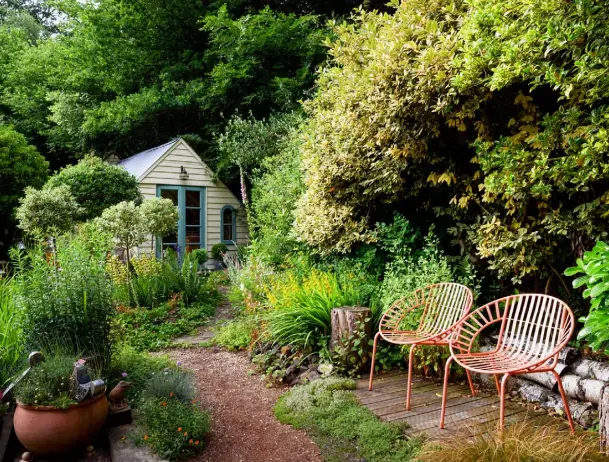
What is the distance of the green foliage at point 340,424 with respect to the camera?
9.52ft

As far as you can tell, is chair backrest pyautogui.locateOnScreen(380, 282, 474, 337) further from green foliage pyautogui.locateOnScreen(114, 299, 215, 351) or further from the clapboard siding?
the clapboard siding

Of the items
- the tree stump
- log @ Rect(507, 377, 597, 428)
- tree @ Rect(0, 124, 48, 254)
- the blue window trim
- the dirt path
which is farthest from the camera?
the blue window trim

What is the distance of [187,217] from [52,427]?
9.12m

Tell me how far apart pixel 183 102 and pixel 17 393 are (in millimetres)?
11037

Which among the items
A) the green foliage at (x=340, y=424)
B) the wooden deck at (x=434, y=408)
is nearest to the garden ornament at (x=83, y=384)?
the green foliage at (x=340, y=424)

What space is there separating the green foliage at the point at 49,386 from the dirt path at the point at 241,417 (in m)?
0.97

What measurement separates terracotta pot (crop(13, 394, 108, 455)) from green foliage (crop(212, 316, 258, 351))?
2765 millimetres

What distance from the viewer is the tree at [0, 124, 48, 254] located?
33.7ft

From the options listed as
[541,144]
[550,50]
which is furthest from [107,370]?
[550,50]

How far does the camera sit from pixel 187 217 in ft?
38.3

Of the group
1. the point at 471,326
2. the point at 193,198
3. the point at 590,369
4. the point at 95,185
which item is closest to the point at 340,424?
the point at 471,326

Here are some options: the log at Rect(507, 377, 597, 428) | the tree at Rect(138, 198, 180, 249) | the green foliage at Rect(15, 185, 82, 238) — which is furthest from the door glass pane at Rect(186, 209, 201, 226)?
the log at Rect(507, 377, 597, 428)

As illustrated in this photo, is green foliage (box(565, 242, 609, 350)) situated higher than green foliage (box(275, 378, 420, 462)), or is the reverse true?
green foliage (box(565, 242, 609, 350))

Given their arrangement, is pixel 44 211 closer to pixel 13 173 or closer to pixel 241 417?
pixel 13 173
